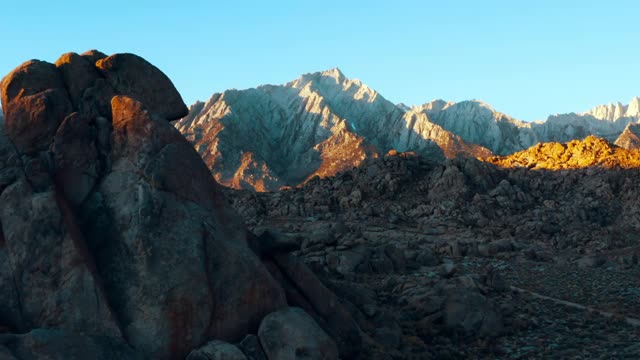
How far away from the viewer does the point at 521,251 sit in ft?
143

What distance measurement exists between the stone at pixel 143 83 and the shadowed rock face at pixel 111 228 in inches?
18.6

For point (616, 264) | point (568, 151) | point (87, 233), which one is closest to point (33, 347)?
point (87, 233)

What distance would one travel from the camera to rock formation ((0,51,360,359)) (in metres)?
15.0

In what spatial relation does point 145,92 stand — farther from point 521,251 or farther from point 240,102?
point 240,102

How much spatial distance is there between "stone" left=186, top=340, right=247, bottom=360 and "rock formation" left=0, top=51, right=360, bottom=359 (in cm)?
46

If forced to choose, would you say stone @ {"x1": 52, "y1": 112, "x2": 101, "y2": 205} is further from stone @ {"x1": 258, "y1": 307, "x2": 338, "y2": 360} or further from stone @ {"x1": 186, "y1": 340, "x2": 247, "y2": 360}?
stone @ {"x1": 258, "y1": 307, "x2": 338, "y2": 360}

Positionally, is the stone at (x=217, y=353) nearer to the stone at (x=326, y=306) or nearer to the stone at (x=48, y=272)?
the stone at (x=48, y=272)

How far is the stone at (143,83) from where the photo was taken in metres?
19.8

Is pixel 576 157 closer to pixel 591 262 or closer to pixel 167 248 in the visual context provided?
pixel 591 262

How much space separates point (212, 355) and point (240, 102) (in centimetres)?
18585

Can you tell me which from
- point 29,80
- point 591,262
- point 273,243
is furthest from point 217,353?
point 591,262

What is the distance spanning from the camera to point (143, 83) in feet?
66.3

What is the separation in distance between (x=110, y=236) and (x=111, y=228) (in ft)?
0.79

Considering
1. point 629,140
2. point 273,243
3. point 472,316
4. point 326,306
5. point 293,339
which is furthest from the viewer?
point 629,140
